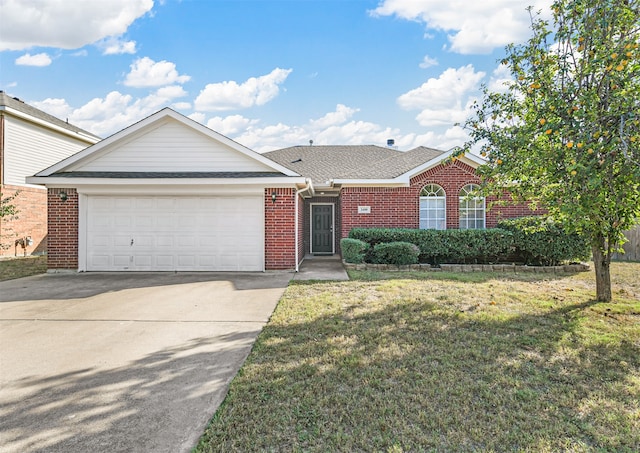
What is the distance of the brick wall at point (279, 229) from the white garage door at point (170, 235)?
0.21m

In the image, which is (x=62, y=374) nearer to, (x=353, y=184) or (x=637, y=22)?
(x=637, y=22)

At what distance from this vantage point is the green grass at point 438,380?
271 cm

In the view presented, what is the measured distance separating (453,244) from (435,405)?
9105 millimetres

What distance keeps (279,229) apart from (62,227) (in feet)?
21.2

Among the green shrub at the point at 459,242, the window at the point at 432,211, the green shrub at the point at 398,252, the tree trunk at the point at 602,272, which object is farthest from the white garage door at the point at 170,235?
the tree trunk at the point at 602,272

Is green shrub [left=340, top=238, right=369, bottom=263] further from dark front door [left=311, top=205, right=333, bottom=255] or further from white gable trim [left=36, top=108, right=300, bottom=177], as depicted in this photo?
dark front door [left=311, top=205, right=333, bottom=255]

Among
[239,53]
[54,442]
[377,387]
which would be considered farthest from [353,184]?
[54,442]

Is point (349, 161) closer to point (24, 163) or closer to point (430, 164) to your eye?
point (430, 164)

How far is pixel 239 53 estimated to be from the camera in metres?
11.9

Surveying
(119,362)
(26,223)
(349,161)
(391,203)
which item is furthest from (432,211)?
(26,223)

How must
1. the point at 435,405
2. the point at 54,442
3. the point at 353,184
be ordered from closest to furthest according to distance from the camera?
the point at 54,442, the point at 435,405, the point at 353,184

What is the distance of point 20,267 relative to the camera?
12.1 metres

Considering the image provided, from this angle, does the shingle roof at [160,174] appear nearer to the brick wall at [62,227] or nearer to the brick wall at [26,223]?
the brick wall at [62,227]

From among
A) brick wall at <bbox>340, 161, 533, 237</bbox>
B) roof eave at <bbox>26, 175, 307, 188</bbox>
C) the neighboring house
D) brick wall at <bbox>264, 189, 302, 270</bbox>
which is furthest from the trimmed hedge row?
the neighboring house
